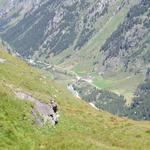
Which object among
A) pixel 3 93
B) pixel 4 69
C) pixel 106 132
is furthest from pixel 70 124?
pixel 4 69

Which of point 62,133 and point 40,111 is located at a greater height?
point 40,111

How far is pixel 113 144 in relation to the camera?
58.1 meters

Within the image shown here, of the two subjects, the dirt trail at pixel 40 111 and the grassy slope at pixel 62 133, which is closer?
the grassy slope at pixel 62 133

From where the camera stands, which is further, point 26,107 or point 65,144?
point 26,107

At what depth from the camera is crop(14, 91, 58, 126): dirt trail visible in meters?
57.1

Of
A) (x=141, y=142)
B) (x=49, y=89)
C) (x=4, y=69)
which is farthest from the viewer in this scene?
(x=49, y=89)

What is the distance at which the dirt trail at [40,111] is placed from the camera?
57.1 metres

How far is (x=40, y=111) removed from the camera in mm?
59312

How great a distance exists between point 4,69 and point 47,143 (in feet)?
151

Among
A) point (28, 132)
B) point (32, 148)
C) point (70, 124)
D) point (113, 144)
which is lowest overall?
point (32, 148)

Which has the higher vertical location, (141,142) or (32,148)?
(141,142)

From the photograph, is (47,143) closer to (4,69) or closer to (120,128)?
(120,128)

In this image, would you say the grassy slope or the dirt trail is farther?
the dirt trail

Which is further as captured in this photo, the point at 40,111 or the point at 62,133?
the point at 40,111
